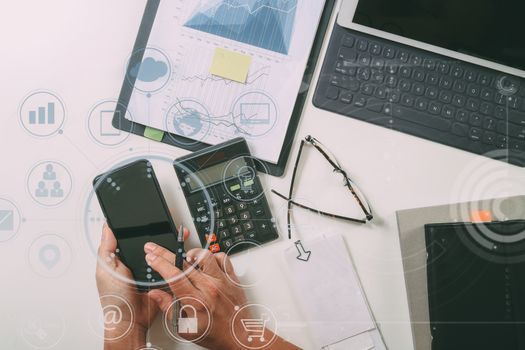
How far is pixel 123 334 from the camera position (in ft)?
1.98

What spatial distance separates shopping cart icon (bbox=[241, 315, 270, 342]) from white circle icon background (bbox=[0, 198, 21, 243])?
1.10 feet

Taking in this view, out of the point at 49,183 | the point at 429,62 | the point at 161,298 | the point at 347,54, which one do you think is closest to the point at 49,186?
the point at 49,183

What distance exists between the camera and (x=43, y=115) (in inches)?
24.6

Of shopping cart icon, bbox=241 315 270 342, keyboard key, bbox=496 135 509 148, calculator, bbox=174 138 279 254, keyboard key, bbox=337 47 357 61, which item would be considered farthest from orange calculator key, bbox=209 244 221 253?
keyboard key, bbox=496 135 509 148

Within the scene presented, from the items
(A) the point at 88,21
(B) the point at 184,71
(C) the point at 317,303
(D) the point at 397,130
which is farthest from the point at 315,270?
(A) the point at 88,21

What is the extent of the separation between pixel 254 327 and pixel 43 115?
412 millimetres

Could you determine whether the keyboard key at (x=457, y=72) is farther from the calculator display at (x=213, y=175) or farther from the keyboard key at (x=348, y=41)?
the calculator display at (x=213, y=175)

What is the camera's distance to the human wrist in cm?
60

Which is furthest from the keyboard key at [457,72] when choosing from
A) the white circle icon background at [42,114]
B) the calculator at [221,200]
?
the white circle icon background at [42,114]

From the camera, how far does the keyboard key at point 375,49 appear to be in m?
0.64

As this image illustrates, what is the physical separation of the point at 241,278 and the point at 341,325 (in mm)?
150

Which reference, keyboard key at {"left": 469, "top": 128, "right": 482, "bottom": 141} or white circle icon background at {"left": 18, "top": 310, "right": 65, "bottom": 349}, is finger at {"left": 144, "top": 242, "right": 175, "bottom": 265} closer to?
white circle icon background at {"left": 18, "top": 310, "right": 65, "bottom": 349}

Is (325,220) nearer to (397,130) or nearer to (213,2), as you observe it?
(397,130)

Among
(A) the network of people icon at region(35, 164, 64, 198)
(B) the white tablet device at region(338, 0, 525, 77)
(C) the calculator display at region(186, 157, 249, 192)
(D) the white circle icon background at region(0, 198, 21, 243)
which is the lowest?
(D) the white circle icon background at region(0, 198, 21, 243)
